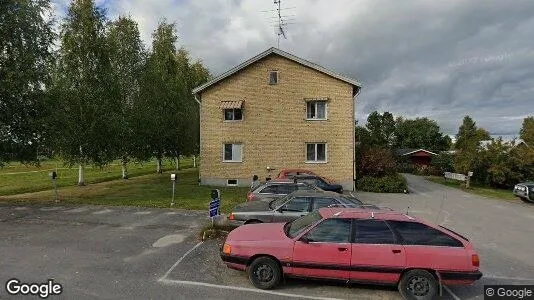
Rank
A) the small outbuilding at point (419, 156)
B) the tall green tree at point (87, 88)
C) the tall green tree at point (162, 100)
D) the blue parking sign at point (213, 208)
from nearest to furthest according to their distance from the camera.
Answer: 1. the blue parking sign at point (213, 208)
2. the tall green tree at point (87, 88)
3. the tall green tree at point (162, 100)
4. the small outbuilding at point (419, 156)

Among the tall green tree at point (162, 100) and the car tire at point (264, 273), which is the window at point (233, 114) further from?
the car tire at point (264, 273)

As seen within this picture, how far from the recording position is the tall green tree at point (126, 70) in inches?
985

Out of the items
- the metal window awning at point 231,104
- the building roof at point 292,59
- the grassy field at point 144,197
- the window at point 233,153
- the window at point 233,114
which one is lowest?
the grassy field at point 144,197

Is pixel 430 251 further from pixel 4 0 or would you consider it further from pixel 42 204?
pixel 4 0

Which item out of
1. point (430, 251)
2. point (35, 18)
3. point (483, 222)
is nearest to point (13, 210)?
point (35, 18)

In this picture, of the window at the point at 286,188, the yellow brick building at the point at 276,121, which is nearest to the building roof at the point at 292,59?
the yellow brick building at the point at 276,121

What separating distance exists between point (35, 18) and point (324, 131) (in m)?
17.2

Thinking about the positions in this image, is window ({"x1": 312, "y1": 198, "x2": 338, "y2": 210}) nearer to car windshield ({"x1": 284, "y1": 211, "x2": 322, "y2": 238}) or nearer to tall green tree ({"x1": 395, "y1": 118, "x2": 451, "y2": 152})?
car windshield ({"x1": 284, "y1": 211, "x2": 322, "y2": 238})

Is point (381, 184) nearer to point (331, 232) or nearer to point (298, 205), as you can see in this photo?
point (298, 205)

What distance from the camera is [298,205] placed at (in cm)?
1097

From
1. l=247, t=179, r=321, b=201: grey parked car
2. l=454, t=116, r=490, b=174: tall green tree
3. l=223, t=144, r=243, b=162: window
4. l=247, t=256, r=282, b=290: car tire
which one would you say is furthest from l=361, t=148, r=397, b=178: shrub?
l=247, t=256, r=282, b=290: car tire

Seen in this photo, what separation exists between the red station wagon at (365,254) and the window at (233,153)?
58.0 feet

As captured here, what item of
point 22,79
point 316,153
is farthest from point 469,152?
point 22,79

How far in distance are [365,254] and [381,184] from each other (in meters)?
18.0
